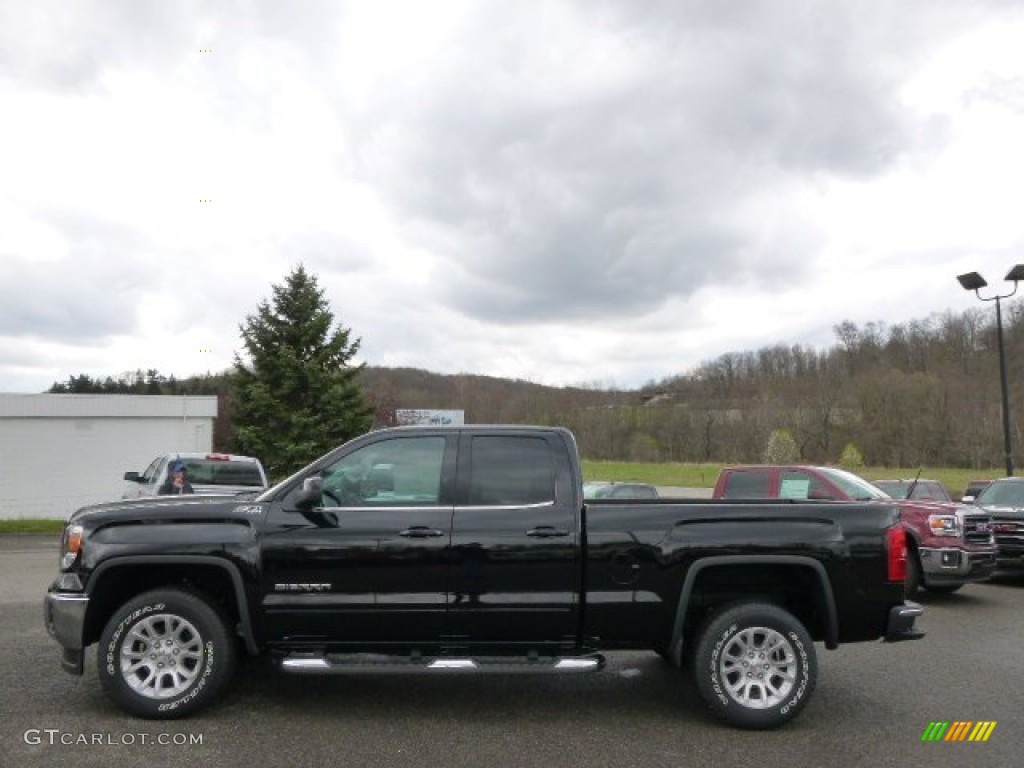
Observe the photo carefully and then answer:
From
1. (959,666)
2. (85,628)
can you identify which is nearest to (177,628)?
(85,628)

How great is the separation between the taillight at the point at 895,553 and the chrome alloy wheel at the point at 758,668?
0.86 metres

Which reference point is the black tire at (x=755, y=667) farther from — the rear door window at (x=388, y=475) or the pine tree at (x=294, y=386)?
the pine tree at (x=294, y=386)

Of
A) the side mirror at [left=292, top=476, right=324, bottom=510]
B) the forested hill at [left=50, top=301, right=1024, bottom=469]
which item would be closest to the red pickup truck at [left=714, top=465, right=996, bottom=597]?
the side mirror at [left=292, top=476, right=324, bottom=510]

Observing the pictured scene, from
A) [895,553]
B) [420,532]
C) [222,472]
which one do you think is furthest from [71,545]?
[222,472]

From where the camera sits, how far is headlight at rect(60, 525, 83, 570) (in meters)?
5.77

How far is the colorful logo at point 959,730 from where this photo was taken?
5.46 metres

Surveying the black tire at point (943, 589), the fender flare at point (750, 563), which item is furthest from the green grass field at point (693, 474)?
the fender flare at point (750, 563)

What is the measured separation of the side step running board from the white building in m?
23.4

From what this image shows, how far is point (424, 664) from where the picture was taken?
219 inches

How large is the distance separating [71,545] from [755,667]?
4.60m

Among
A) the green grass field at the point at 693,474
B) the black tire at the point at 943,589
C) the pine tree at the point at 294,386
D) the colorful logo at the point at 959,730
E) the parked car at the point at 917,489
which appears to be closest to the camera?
the colorful logo at the point at 959,730

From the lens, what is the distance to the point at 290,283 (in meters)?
33.4

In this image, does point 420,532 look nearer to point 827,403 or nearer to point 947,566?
point 947,566

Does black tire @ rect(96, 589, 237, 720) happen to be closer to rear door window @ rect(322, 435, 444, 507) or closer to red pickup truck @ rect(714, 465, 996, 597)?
rear door window @ rect(322, 435, 444, 507)
